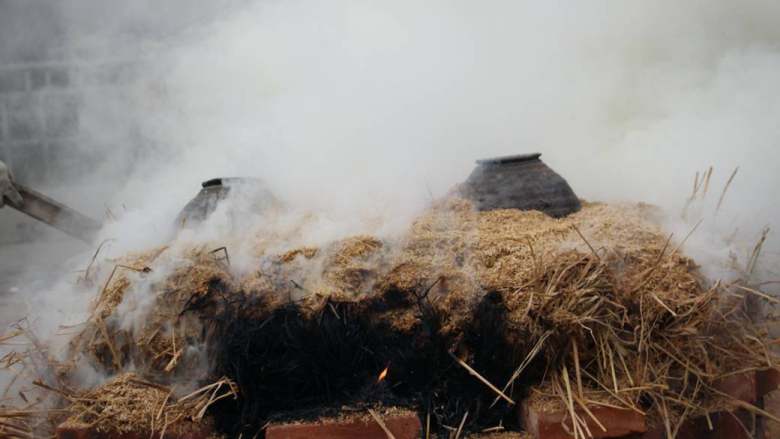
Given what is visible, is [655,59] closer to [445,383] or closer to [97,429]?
[445,383]

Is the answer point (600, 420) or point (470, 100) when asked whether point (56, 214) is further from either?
point (600, 420)

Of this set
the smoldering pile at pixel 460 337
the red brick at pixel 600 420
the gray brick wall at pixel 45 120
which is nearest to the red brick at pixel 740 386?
the smoldering pile at pixel 460 337

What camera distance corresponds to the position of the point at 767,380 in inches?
85.4

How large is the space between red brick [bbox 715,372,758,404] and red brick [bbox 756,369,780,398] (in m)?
0.08

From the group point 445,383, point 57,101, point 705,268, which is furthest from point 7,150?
point 705,268

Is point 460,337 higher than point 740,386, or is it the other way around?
point 460,337

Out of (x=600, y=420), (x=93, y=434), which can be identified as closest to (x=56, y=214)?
(x=93, y=434)

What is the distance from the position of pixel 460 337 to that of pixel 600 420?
47 cm

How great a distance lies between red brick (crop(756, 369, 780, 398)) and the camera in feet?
7.09

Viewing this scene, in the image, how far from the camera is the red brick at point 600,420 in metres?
1.93

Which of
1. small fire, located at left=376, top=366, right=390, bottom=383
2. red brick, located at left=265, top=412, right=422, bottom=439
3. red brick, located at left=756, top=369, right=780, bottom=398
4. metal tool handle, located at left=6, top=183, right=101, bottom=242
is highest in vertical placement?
metal tool handle, located at left=6, top=183, right=101, bottom=242

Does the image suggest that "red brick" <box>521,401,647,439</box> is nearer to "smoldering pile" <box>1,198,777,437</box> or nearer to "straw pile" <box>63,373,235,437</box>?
"smoldering pile" <box>1,198,777,437</box>

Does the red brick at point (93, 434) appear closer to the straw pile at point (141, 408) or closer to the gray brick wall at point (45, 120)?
the straw pile at point (141, 408)

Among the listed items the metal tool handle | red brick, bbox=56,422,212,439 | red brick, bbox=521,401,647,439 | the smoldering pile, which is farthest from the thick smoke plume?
red brick, bbox=521,401,647,439
